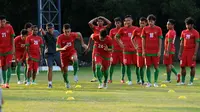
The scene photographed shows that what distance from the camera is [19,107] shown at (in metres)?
13.0

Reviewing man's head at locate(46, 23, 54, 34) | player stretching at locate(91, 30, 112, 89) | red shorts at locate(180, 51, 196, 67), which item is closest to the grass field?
player stretching at locate(91, 30, 112, 89)

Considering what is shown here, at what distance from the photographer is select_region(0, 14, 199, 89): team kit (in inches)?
745

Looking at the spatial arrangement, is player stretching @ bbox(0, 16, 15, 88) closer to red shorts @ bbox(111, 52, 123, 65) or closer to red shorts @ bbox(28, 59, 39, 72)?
red shorts @ bbox(28, 59, 39, 72)

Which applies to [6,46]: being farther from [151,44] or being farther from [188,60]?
[188,60]

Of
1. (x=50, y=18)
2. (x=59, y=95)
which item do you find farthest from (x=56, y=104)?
(x=50, y=18)

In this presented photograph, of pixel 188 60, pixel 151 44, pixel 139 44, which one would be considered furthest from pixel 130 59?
pixel 188 60

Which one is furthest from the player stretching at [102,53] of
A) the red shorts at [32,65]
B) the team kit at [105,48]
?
the red shorts at [32,65]

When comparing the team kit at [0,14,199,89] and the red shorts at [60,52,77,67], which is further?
the red shorts at [60,52,77,67]

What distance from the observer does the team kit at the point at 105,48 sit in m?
18.9

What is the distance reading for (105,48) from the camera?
18469 millimetres

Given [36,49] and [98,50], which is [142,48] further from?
[36,49]

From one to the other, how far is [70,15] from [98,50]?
2890 cm

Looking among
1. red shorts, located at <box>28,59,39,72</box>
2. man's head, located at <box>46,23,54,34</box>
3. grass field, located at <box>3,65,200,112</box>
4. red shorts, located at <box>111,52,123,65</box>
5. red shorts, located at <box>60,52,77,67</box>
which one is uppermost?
man's head, located at <box>46,23,54,34</box>

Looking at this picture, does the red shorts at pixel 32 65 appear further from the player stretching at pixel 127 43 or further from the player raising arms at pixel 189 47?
the player raising arms at pixel 189 47
